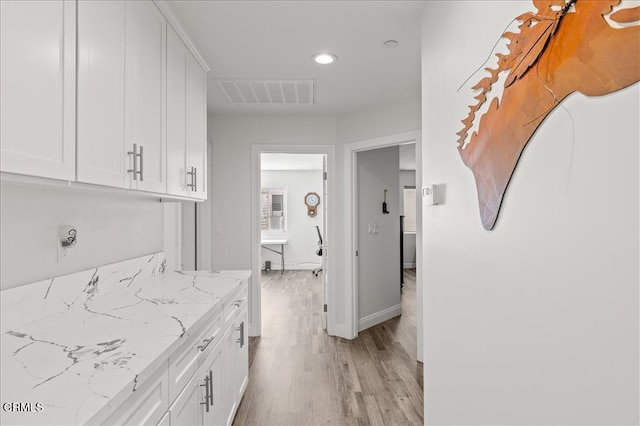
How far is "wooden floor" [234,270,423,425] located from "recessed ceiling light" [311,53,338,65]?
2.46 m

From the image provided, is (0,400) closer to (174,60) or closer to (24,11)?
Result: (24,11)

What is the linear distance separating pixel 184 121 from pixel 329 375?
225 centimetres

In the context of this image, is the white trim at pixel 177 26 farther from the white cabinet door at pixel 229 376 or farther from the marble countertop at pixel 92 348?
the white cabinet door at pixel 229 376

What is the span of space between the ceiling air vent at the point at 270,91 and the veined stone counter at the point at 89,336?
1702mm

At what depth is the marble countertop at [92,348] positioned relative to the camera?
2.54 ft

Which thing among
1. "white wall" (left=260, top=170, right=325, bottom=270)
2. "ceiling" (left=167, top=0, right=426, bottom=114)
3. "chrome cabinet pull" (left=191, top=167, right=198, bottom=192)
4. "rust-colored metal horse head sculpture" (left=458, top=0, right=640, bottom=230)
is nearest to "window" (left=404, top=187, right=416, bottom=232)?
"white wall" (left=260, top=170, right=325, bottom=270)

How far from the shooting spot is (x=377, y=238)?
4266mm

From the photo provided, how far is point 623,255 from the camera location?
2.09 feet

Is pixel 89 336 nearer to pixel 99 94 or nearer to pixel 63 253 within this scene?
pixel 63 253

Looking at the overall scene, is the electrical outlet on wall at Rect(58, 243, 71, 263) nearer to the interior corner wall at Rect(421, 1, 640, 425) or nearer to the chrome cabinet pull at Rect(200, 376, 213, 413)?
the chrome cabinet pull at Rect(200, 376, 213, 413)

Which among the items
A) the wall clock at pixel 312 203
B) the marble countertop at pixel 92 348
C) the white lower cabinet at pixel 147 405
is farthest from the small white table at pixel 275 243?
the white lower cabinet at pixel 147 405

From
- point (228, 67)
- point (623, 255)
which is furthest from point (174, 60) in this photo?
point (623, 255)

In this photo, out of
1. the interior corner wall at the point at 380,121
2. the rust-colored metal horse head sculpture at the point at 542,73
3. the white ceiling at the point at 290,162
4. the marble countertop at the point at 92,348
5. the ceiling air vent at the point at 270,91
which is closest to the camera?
the rust-colored metal horse head sculpture at the point at 542,73

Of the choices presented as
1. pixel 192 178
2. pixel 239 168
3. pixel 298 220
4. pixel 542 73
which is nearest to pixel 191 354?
pixel 192 178
